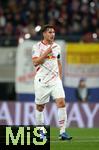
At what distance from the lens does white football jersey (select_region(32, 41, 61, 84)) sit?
1475cm

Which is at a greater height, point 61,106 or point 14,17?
point 14,17

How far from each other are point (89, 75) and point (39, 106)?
7.96 metres

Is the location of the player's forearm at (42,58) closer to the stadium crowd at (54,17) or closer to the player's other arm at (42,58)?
the player's other arm at (42,58)

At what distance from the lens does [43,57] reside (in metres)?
14.5

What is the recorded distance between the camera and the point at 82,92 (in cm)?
2255

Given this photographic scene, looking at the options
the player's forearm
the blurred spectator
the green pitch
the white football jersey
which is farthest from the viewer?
the blurred spectator

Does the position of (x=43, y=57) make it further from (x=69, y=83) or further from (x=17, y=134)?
(x=69, y=83)

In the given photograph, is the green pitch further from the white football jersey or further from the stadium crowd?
the stadium crowd

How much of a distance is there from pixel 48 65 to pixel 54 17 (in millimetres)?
10029

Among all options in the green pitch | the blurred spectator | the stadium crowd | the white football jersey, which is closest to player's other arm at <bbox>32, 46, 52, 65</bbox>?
the white football jersey

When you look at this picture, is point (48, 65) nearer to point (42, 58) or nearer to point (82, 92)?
point (42, 58)

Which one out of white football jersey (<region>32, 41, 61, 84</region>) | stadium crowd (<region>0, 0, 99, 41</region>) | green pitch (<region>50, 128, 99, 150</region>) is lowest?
green pitch (<region>50, 128, 99, 150</region>)

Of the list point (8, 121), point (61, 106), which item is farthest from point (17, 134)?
point (8, 121)

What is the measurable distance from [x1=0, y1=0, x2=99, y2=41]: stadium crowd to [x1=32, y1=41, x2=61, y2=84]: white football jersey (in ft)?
28.5
